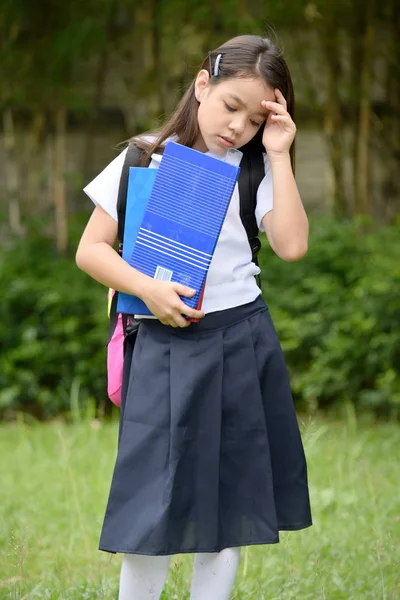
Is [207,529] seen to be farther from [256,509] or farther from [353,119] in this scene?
[353,119]

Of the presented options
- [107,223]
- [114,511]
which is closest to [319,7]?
[107,223]

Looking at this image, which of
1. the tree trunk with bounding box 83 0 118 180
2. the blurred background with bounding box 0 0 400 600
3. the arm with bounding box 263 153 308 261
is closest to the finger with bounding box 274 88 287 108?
the arm with bounding box 263 153 308 261

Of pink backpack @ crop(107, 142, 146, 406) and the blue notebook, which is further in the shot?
pink backpack @ crop(107, 142, 146, 406)


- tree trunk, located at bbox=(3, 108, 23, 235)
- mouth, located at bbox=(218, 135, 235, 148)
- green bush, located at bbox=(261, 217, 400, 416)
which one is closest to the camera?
mouth, located at bbox=(218, 135, 235, 148)

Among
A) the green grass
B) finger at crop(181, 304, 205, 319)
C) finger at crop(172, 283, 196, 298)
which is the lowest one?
the green grass

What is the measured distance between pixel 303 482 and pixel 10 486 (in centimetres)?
221

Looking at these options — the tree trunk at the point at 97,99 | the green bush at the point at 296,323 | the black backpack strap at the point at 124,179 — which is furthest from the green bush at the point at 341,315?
the black backpack strap at the point at 124,179

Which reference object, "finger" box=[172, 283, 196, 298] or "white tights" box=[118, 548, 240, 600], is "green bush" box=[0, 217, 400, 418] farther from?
"finger" box=[172, 283, 196, 298]

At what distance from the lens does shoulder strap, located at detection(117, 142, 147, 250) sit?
201 centimetres

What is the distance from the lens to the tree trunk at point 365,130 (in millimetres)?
5820

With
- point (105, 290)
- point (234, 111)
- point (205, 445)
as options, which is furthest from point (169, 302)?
point (105, 290)

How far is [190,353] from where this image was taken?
77.5 inches

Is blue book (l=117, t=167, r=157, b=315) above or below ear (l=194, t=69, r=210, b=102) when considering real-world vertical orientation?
below

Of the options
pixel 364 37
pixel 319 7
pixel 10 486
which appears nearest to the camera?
pixel 10 486
